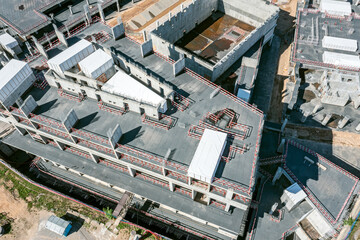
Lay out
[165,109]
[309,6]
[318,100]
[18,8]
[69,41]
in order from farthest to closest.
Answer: [309,6] → [18,8] → [318,100] → [69,41] → [165,109]

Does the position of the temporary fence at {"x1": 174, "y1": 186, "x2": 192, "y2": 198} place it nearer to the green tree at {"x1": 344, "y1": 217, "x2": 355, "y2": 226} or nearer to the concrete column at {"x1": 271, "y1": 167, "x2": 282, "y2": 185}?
the concrete column at {"x1": 271, "y1": 167, "x2": 282, "y2": 185}

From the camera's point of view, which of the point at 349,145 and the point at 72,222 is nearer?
the point at 72,222

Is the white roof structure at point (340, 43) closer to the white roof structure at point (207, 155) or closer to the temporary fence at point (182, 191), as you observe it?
the white roof structure at point (207, 155)

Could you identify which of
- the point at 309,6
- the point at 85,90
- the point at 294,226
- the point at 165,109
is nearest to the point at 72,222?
the point at 85,90

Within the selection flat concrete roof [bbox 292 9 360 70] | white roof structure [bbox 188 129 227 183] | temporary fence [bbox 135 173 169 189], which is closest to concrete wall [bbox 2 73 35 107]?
temporary fence [bbox 135 173 169 189]

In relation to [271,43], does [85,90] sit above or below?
above

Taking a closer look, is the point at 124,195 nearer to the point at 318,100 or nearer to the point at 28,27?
the point at 318,100

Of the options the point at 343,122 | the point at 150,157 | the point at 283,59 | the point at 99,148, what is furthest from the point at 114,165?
the point at 283,59

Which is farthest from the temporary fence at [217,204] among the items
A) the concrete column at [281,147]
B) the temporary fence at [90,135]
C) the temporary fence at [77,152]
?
the temporary fence at [77,152]
